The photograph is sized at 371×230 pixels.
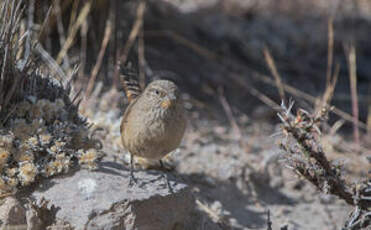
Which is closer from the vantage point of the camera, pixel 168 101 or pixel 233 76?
pixel 168 101

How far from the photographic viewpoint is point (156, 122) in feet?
10.0

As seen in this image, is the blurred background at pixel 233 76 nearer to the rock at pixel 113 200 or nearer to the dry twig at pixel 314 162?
the dry twig at pixel 314 162

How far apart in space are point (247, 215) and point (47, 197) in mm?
1906

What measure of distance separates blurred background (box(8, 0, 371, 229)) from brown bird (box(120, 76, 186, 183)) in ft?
1.55

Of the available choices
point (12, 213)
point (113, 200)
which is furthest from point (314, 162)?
point (12, 213)

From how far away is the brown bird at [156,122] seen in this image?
306 cm

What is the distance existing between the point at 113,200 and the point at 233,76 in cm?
378

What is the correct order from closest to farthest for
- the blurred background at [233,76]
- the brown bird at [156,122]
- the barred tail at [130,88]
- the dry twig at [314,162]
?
1. the dry twig at [314,162]
2. the brown bird at [156,122]
3. the barred tail at [130,88]
4. the blurred background at [233,76]

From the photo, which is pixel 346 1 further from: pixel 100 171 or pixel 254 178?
pixel 100 171

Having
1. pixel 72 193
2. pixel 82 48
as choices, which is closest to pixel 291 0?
pixel 82 48

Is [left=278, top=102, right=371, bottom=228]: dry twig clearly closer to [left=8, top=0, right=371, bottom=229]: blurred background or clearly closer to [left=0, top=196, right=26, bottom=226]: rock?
[left=8, top=0, right=371, bottom=229]: blurred background

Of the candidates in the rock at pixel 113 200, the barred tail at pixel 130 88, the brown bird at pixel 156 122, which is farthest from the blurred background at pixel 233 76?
the rock at pixel 113 200

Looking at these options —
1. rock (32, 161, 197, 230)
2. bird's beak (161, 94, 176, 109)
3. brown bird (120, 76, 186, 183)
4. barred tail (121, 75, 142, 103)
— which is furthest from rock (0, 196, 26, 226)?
barred tail (121, 75, 142, 103)

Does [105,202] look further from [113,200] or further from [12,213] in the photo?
[12,213]
